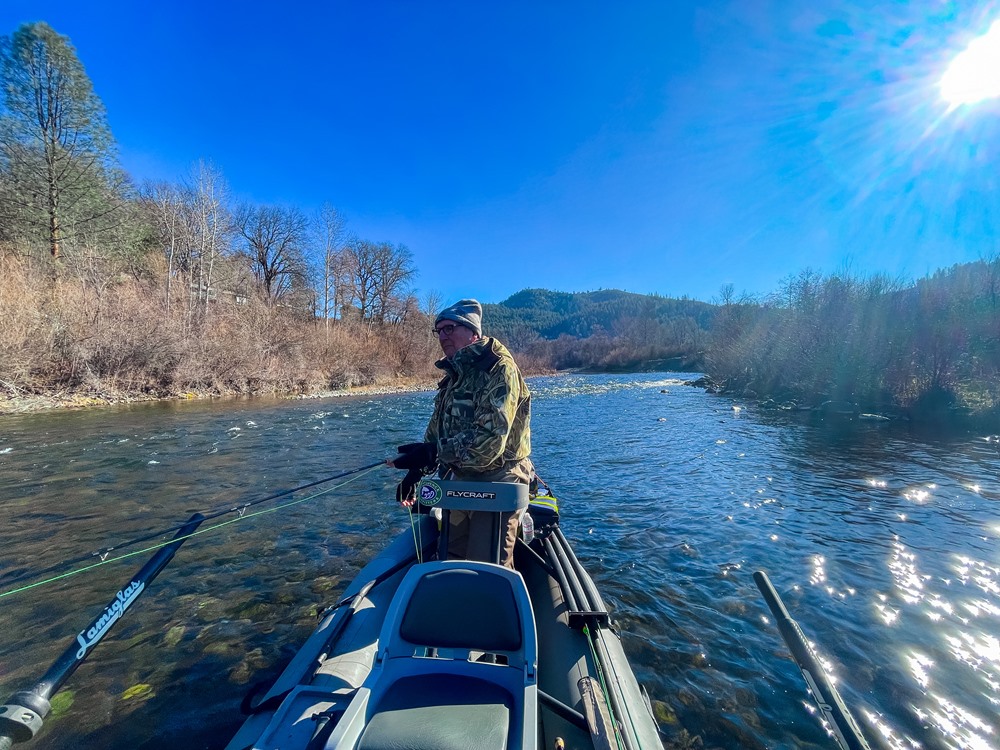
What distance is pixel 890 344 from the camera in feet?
62.1

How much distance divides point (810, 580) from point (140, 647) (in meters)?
6.62

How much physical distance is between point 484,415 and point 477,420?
0.23 ft

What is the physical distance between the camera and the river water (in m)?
3.20

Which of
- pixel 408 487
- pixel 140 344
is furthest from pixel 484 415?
pixel 140 344

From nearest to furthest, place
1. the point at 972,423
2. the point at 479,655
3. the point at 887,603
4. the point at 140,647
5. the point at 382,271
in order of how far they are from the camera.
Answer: the point at 479,655
the point at 140,647
the point at 887,603
the point at 972,423
the point at 382,271

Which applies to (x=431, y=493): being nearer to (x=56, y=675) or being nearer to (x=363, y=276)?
(x=56, y=675)

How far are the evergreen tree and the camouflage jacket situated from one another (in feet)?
95.1

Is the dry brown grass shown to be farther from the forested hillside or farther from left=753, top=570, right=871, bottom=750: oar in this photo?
left=753, top=570, right=871, bottom=750: oar

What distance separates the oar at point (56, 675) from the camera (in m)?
1.96

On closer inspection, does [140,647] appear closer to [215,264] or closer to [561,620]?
[561,620]

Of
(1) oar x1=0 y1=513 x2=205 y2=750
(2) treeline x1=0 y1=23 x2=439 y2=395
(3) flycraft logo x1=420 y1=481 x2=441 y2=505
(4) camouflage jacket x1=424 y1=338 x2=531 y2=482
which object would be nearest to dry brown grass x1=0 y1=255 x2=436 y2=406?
(2) treeline x1=0 y1=23 x2=439 y2=395

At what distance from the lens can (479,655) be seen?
2113 millimetres

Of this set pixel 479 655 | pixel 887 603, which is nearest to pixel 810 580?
pixel 887 603

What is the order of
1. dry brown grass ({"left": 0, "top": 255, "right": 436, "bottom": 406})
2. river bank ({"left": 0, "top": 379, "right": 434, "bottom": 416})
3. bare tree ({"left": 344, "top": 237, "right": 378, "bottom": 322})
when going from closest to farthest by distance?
1. river bank ({"left": 0, "top": 379, "right": 434, "bottom": 416})
2. dry brown grass ({"left": 0, "top": 255, "right": 436, "bottom": 406})
3. bare tree ({"left": 344, "top": 237, "right": 378, "bottom": 322})
